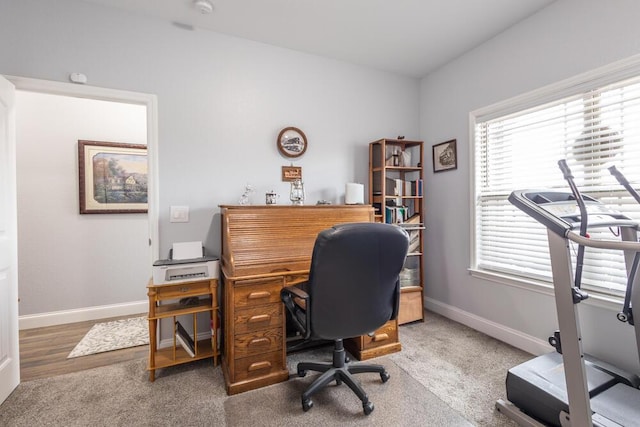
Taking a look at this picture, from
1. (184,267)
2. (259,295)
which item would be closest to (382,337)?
(259,295)

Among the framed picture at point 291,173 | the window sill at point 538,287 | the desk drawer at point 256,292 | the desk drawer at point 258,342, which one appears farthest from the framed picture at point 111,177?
the window sill at point 538,287

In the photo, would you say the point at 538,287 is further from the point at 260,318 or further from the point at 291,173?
the point at 291,173

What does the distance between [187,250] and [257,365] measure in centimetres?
107

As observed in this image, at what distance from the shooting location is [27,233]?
294cm

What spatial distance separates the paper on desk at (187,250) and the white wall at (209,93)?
144 millimetres

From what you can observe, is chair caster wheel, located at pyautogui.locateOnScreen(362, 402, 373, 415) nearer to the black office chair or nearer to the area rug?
the black office chair

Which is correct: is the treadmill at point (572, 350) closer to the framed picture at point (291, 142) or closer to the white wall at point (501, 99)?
the white wall at point (501, 99)

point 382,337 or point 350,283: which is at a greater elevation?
point 350,283

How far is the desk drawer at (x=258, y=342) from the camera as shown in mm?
1930

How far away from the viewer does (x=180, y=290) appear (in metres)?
2.13

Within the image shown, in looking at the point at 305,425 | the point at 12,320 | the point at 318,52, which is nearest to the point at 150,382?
the point at 12,320

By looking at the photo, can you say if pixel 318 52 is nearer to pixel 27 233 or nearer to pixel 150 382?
pixel 150 382

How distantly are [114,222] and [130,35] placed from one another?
2.00 m

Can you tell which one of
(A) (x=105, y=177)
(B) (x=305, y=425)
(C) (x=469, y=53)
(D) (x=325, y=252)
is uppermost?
(C) (x=469, y=53)
